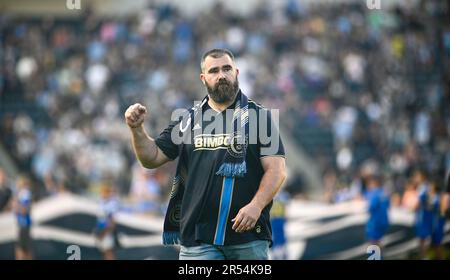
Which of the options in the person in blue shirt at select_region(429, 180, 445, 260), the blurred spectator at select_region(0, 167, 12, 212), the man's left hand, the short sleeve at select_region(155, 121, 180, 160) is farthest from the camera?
the blurred spectator at select_region(0, 167, 12, 212)

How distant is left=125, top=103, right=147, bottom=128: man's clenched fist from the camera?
6.12 meters

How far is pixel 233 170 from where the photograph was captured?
20.1ft

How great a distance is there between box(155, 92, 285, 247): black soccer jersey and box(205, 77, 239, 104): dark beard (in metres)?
0.10

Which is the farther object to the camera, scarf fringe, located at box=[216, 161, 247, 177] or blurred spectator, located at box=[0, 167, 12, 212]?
blurred spectator, located at box=[0, 167, 12, 212]

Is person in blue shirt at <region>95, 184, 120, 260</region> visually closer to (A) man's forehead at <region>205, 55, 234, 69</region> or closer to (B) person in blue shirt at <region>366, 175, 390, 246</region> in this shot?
(B) person in blue shirt at <region>366, 175, 390, 246</region>

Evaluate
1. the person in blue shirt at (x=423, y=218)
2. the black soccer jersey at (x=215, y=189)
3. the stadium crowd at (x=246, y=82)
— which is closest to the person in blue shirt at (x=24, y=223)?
the stadium crowd at (x=246, y=82)

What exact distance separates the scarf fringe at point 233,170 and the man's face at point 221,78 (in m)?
0.49

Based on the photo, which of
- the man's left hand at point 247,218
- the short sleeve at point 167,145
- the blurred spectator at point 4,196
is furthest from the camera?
the blurred spectator at point 4,196

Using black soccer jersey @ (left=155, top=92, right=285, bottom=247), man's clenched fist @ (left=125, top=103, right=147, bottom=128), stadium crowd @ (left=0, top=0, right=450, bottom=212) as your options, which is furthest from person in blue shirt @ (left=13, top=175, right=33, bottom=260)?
man's clenched fist @ (left=125, top=103, right=147, bottom=128)

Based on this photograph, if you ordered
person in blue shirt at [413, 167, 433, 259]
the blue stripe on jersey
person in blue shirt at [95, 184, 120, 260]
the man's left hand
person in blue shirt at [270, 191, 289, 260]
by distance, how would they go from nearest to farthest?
the man's left hand < the blue stripe on jersey < person in blue shirt at [95, 184, 120, 260] < person in blue shirt at [270, 191, 289, 260] < person in blue shirt at [413, 167, 433, 259]

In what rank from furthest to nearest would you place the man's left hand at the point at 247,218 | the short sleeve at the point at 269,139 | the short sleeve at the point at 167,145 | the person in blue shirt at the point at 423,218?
the person in blue shirt at the point at 423,218, the short sleeve at the point at 167,145, the short sleeve at the point at 269,139, the man's left hand at the point at 247,218

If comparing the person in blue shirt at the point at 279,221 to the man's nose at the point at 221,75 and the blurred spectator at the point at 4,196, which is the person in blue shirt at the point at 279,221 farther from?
the man's nose at the point at 221,75

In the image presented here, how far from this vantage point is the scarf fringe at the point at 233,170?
6.14 m
